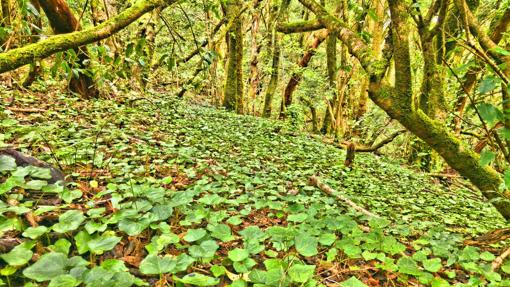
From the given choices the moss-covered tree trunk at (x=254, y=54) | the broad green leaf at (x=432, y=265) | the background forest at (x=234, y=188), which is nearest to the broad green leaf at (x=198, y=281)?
the background forest at (x=234, y=188)

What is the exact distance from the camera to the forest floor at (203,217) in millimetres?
1754

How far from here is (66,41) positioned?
8.11ft

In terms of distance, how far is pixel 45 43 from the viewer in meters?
2.43

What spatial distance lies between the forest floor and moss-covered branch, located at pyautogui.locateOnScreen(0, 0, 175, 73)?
0.79m

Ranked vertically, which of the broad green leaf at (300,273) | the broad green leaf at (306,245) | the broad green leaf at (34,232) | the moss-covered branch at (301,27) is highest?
the moss-covered branch at (301,27)

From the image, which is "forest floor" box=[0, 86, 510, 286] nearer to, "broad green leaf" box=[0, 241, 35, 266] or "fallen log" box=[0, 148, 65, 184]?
"broad green leaf" box=[0, 241, 35, 266]

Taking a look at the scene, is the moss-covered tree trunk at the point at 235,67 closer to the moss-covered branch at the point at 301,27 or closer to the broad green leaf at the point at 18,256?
the moss-covered branch at the point at 301,27

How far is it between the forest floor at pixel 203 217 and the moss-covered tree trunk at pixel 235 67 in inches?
174

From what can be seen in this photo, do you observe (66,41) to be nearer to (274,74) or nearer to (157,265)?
(157,265)

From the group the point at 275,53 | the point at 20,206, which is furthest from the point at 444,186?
the point at 275,53

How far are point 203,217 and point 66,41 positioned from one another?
1704mm

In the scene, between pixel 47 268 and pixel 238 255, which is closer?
pixel 47 268

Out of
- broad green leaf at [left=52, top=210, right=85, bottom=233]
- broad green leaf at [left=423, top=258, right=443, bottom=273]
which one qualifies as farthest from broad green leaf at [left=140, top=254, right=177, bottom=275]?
broad green leaf at [left=423, top=258, right=443, bottom=273]

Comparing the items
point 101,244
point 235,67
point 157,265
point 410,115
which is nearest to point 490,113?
point 410,115
